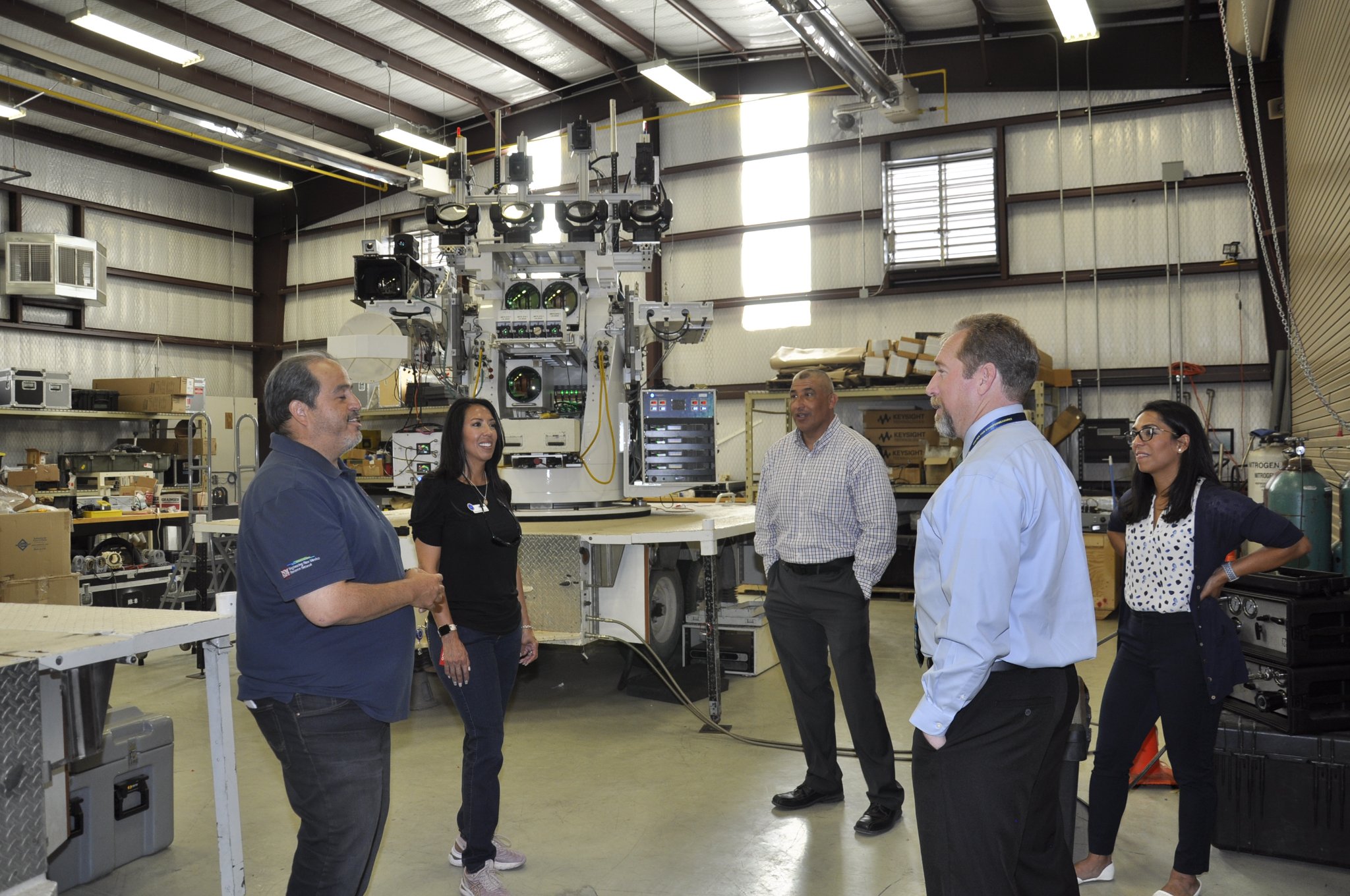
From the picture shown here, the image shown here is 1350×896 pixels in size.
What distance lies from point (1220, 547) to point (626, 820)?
2.42 meters

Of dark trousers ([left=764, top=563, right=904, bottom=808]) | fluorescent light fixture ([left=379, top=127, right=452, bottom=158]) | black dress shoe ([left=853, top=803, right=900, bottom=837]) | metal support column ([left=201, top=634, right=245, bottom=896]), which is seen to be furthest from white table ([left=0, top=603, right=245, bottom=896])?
fluorescent light fixture ([left=379, top=127, right=452, bottom=158])

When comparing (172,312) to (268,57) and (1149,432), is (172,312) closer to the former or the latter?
(268,57)

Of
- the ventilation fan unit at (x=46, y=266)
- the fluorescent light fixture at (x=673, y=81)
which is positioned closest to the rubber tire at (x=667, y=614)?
the fluorescent light fixture at (x=673, y=81)

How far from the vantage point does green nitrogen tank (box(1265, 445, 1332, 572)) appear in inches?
160

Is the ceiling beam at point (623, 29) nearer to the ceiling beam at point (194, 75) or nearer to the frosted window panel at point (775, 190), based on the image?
the frosted window panel at point (775, 190)

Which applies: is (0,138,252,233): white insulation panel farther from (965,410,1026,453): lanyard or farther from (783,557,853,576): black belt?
(965,410,1026,453): lanyard

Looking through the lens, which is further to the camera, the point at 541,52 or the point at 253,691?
the point at 541,52

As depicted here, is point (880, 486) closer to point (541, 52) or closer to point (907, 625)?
point (907, 625)

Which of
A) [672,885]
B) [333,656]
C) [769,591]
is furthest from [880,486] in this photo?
[333,656]

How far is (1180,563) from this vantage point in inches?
123

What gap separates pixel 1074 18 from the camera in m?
8.48

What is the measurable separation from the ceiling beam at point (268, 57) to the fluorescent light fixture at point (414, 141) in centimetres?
106

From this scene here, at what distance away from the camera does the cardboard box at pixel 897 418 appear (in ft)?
34.6

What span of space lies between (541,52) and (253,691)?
11.6 m
